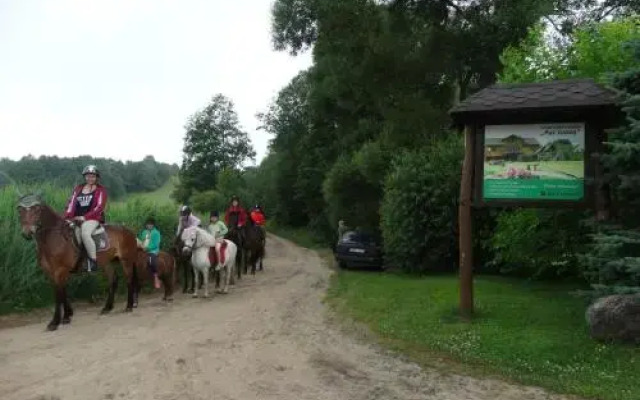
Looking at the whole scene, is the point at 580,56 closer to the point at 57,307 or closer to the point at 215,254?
the point at 215,254

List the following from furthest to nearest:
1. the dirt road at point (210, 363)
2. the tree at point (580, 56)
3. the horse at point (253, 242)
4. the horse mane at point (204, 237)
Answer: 1. the horse at point (253, 242)
2. the horse mane at point (204, 237)
3. the tree at point (580, 56)
4. the dirt road at point (210, 363)

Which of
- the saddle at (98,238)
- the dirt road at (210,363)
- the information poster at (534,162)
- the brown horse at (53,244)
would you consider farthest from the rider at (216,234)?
the information poster at (534,162)

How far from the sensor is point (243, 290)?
17641mm

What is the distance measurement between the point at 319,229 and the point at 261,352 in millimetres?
38064

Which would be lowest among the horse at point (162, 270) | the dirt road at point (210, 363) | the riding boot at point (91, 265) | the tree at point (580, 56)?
the dirt road at point (210, 363)

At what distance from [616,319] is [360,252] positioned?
16.0 metres

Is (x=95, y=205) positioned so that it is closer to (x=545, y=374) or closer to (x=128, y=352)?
(x=128, y=352)

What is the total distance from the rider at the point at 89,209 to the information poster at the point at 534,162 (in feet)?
25.6

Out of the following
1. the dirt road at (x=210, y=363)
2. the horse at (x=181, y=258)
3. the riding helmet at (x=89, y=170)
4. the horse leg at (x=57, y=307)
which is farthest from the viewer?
the horse at (x=181, y=258)

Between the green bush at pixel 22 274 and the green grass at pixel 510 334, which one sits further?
the green bush at pixel 22 274

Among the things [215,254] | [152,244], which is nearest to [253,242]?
[215,254]

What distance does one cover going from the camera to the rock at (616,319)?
A: 8.83 meters

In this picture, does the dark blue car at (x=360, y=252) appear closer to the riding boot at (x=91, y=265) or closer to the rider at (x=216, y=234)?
the rider at (x=216, y=234)

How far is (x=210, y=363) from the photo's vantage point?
8.42 metres
